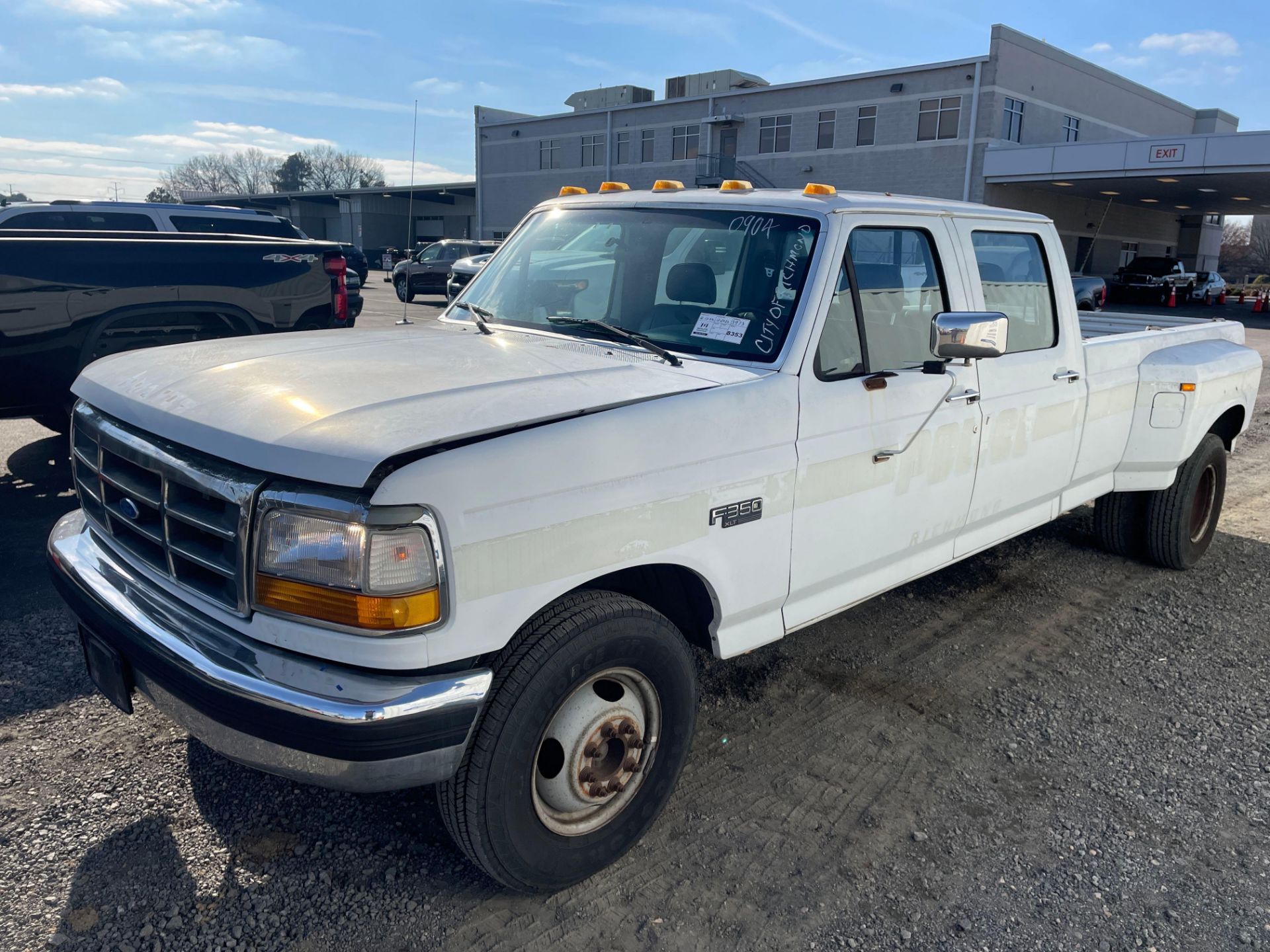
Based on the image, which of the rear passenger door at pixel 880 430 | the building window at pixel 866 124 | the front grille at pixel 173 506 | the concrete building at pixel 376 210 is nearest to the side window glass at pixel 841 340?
the rear passenger door at pixel 880 430

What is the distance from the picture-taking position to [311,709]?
2.21 metres

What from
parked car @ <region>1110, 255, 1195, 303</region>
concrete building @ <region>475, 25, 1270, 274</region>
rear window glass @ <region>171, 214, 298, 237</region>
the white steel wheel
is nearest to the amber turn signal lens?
the white steel wheel

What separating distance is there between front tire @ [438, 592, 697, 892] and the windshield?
110cm

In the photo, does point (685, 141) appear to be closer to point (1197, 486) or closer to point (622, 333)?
A: point (1197, 486)

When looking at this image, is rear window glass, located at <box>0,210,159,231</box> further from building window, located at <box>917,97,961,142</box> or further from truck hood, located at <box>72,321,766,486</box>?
building window, located at <box>917,97,961,142</box>

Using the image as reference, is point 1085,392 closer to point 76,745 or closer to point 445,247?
point 76,745

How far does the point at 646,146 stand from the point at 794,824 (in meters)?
53.1

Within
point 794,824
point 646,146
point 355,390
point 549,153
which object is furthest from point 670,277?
point 549,153

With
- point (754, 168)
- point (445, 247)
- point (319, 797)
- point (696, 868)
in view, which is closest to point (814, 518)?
point (696, 868)

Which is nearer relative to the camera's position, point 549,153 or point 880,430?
point 880,430

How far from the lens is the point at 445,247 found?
1036 inches

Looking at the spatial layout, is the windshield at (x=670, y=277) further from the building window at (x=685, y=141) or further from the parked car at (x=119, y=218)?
the building window at (x=685, y=141)

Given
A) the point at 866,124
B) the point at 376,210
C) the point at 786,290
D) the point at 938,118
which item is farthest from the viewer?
the point at 376,210

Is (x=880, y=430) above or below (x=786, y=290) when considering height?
below
